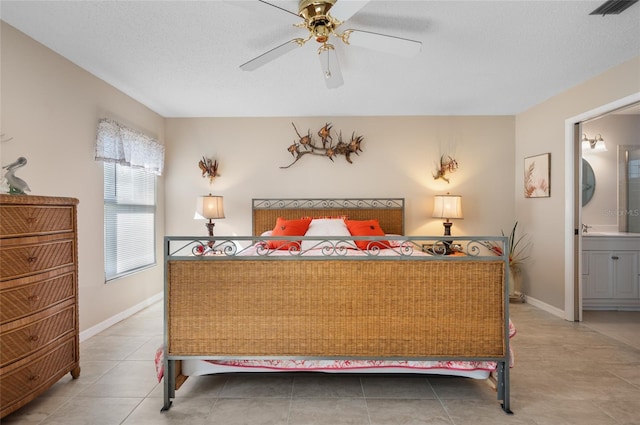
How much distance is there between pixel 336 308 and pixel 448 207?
2.92 m

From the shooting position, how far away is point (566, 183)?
371 centimetres

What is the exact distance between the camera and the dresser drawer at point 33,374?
5.95ft

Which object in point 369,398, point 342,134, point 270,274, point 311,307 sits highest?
point 342,134

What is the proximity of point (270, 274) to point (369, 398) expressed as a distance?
101 cm

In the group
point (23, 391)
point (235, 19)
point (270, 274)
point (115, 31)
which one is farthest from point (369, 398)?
point (115, 31)

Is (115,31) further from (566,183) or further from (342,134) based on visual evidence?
(566,183)

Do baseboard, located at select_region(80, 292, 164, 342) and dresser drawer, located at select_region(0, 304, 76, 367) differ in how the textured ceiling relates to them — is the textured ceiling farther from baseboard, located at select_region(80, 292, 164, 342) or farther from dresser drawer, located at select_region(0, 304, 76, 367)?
baseboard, located at select_region(80, 292, 164, 342)

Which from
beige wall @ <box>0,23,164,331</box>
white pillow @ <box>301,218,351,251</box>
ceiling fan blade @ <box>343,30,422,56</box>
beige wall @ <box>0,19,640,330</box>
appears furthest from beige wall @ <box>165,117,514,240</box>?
ceiling fan blade @ <box>343,30,422,56</box>

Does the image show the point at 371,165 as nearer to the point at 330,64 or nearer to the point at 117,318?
the point at 330,64

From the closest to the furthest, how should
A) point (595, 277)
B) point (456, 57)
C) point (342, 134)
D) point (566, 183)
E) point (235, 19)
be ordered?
1. point (235, 19)
2. point (456, 57)
3. point (566, 183)
4. point (595, 277)
5. point (342, 134)

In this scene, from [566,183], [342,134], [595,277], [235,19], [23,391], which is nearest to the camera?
[23,391]

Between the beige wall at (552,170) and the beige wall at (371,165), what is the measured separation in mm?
245

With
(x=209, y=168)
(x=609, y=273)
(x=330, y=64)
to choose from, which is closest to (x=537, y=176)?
(x=609, y=273)

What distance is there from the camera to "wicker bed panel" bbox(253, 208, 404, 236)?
4.66 meters
